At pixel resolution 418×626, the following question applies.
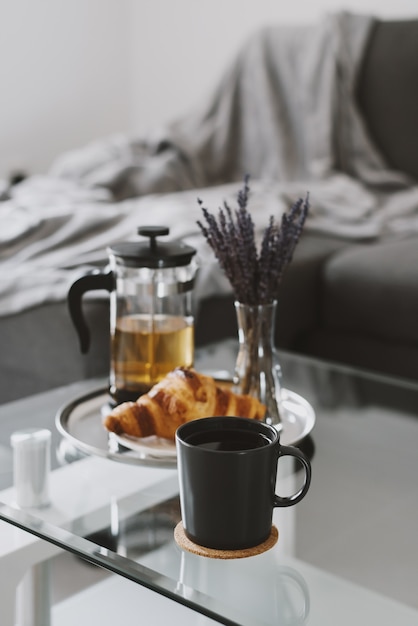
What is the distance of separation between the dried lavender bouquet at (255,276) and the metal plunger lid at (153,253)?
0.07 metres

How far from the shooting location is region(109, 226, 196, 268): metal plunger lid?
0.92 metres

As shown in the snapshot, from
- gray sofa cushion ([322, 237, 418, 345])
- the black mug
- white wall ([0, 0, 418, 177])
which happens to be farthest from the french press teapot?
white wall ([0, 0, 418, 177])

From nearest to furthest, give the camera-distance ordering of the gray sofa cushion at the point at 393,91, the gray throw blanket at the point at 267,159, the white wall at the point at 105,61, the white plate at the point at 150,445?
1. the white plate at the point at 150,445
2. the gray throw blanket at the point at 267,159
3. the gray sofa cushion at the point at 393,91
4. the white wall at the point at 105,61

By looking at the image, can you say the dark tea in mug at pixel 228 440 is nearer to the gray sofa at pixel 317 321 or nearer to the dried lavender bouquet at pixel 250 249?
the dried lavender bouquet at pixel 250 249

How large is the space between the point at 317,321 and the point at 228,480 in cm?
119

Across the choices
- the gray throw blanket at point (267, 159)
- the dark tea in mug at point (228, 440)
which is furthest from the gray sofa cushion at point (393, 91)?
the dark tea in mug at point (228, 440)

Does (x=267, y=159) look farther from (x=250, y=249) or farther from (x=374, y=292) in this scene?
(x=250, y=249)

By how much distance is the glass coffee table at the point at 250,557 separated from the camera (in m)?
0.64

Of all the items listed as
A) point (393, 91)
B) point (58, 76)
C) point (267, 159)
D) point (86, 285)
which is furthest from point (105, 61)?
point (86, 285)

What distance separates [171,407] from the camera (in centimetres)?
82

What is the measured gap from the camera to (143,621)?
905 mm

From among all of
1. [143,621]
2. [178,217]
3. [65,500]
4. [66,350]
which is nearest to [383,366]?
[178,217]

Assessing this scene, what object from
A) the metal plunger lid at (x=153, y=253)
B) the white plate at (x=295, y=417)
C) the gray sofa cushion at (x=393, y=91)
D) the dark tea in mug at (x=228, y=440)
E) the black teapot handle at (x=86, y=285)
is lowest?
the white plate at (x=295, y=417)

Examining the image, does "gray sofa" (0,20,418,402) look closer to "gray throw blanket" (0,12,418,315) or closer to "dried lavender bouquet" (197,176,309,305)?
"gray throw blanket" (0,12,418,315)
